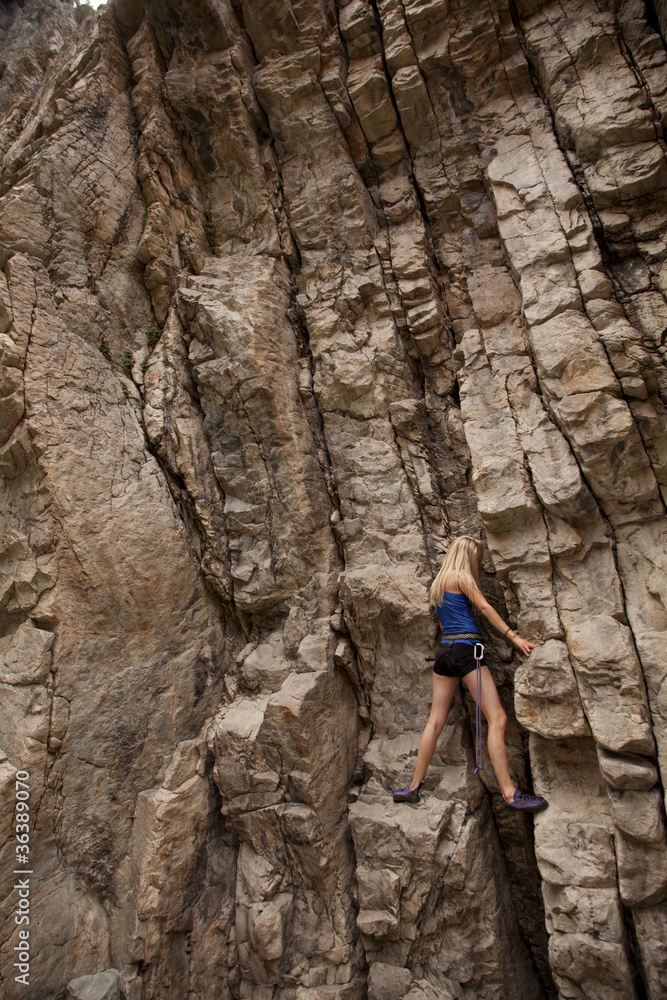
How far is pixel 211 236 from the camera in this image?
21.0 feet

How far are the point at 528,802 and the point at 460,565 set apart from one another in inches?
79.9

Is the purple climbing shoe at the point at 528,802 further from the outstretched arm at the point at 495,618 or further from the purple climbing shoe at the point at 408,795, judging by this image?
the outstretched arm at the point at 495,618

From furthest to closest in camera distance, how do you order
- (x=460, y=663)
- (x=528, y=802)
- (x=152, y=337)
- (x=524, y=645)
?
(x=152, y=337)
(x=460, y=663)
(x=524, y=645)
(x=528, y=802)

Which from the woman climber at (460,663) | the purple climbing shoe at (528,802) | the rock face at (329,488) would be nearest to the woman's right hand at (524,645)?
the woman climber at (460,663)

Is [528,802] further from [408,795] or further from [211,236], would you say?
[211,236]

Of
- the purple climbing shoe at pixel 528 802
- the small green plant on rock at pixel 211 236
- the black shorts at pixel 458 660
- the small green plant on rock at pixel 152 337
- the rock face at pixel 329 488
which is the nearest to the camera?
the purple climbing shoe at pixel 528 802

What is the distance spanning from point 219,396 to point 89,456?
1532mm

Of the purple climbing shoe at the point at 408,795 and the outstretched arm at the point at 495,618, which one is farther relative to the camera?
the purple climbing shoe at the point at 408,795

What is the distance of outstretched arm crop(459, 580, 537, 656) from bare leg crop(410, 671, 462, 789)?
67 centimetres

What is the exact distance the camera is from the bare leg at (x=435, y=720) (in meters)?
4.44

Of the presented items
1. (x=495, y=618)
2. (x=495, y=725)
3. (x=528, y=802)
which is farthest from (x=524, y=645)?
(x=528, y=802)

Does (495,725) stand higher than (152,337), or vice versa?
(152,337)

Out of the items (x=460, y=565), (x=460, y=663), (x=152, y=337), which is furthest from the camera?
(x=152, y=337)

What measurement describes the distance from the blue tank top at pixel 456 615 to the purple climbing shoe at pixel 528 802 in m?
1.32
